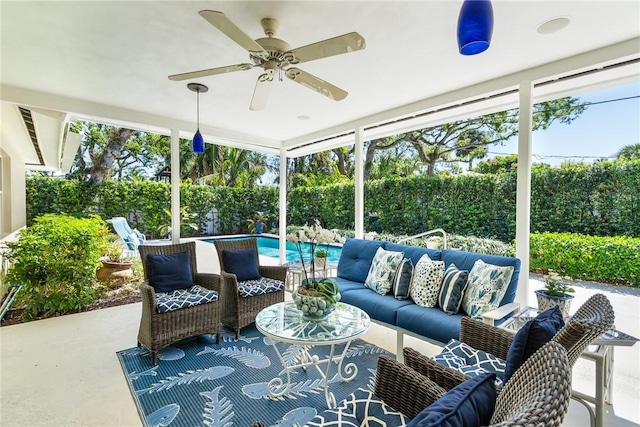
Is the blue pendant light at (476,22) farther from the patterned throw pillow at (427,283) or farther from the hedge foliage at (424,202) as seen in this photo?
the hedge foliage at (424,202)

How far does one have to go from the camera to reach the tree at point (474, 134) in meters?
6.60

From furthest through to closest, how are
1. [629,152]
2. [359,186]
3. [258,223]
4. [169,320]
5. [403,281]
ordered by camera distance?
[258,223] < [629,152] < [359,186] < [403,281] < [169,320]

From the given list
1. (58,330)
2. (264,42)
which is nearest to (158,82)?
(264,42)

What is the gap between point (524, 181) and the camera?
9.96 feet

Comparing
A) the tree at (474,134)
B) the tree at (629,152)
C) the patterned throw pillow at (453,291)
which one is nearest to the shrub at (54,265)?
the patterned throw pillow at (453,291)

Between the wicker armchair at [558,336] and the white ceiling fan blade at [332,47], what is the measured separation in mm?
1751

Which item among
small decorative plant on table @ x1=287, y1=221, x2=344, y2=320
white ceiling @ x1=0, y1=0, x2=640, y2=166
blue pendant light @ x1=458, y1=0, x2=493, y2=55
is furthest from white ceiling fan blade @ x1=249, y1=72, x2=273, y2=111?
blue pendant light @ x1=458, y1=0, x2=493, y2=55

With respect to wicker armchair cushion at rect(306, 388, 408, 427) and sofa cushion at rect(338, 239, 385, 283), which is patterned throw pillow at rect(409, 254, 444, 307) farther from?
wicker armchair cushion at rect(306, 388, 408, 427)

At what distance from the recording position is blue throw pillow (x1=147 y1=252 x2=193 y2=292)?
3.22 meters

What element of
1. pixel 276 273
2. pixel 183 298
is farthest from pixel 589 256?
pixel 183 298

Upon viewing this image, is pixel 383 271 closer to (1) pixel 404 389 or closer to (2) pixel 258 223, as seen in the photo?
(1) pixel 404 389

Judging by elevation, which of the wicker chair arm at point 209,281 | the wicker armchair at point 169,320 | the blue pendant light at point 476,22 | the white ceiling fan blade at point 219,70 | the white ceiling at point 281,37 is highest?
the white ceiling at point 281,37

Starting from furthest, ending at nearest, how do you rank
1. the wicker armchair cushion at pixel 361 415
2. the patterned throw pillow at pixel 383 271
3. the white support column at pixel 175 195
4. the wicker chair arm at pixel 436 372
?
the white support column at pixel 175 195 → the patterned throw pillow at pixel 383 271 → the wicker chair arm at pixel 436 372 → the wicker armchair cushion at pixel 361 415

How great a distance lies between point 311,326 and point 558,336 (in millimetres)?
1528
